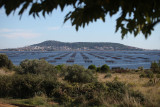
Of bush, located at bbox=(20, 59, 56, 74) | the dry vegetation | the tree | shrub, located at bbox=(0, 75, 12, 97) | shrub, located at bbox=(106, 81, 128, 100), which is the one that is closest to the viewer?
the tree

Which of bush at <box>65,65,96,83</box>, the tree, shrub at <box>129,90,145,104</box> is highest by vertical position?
the tree

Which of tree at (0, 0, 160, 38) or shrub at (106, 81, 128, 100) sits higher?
tree at (0, 0, 160, 38)

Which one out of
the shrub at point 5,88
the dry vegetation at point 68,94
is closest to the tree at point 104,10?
the dry vegetation at point 68,94

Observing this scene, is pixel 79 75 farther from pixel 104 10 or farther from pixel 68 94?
pixel 104 10

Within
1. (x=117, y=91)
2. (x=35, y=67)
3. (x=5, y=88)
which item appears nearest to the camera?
(x=117, y=91)

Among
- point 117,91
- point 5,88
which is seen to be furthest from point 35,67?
point 117,91

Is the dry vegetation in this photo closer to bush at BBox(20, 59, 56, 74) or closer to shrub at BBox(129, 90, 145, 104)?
shrub at BBox(129, 90, 145, 104)

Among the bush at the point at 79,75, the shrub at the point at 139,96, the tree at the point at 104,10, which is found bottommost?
the bush at the point at 79,75

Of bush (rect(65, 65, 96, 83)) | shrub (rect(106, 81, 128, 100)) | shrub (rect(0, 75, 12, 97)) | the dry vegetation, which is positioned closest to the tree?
the dry vegetation

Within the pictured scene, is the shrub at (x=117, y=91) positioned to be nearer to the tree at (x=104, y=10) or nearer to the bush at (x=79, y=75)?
the tree at (x=104, y=10)
